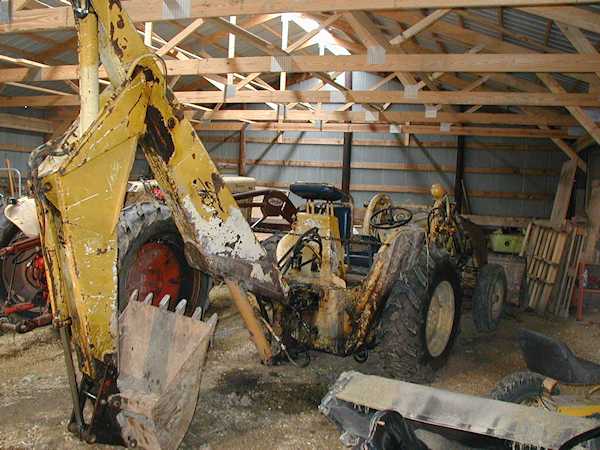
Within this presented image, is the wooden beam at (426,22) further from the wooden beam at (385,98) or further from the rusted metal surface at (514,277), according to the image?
the rusted metal surface at (514,277)

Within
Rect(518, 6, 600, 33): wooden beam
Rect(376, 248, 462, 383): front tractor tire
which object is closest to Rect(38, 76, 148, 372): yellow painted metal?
Rect(376, 248, 462, 383): front tractor tire

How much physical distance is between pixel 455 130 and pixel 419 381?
8384 millimetres

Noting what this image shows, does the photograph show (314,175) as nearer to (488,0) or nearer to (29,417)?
(488,0)

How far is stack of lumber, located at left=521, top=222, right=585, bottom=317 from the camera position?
24.7ft

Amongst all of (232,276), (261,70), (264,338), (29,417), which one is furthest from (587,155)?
(29,417)

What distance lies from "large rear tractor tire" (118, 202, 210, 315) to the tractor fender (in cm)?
106

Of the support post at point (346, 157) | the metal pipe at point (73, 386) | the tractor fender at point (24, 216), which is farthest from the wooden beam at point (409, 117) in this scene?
the metal pipe at point (73, 386)

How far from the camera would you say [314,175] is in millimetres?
15609

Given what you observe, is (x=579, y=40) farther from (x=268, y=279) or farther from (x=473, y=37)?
(x=268, y=279)

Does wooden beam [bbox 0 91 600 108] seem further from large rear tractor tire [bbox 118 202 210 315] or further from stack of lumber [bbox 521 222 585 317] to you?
large rear tractor tire [bbox 118 202 210 315]

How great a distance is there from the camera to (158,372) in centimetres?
315

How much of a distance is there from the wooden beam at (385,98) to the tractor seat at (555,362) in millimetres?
4592

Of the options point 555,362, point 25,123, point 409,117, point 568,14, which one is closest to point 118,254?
point 555,362

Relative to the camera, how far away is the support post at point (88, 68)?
2627 millimetres
